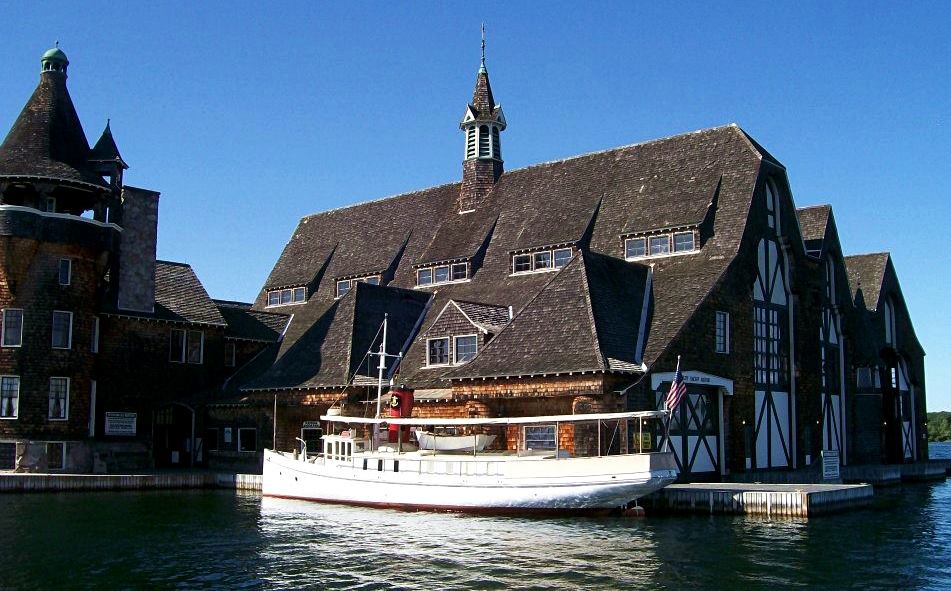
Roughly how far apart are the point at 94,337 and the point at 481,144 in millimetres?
23003

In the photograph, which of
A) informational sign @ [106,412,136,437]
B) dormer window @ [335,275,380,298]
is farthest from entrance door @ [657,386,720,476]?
informational sign @ [106,412,136,437]

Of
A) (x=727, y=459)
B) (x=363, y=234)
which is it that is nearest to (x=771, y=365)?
(x=727, y=459)

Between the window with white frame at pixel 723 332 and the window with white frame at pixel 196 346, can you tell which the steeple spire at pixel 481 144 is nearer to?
the window with white frame at pixel 196 346

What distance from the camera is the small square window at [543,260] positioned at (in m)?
48.9

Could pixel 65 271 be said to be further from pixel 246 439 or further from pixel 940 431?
pixel 940 431

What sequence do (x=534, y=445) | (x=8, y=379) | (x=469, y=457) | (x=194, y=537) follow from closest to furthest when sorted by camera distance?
1. (x=194, y=537)
2. (x=469, y=457)
3. (x=534, y=445)
4. (x=8, y=379)

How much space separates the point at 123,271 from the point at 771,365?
103ft

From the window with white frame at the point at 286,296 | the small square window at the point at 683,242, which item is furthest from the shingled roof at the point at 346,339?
the small square window at the point at 683,242

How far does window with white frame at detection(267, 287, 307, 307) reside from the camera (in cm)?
6038

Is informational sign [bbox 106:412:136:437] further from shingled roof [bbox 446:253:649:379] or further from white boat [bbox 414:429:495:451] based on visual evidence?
white boat [bbox 414:429:495:451]

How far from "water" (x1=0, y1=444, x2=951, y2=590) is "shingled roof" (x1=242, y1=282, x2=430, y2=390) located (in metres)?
10.1

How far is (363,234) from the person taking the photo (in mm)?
61812

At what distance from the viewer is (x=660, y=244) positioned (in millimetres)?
45594

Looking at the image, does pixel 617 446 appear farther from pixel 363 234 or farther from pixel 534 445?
pixel 363 234
